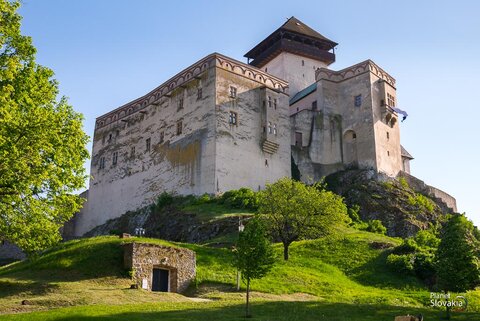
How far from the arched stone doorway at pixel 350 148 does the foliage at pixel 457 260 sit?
118ft

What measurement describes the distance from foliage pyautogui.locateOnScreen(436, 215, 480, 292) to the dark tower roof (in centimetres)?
5133

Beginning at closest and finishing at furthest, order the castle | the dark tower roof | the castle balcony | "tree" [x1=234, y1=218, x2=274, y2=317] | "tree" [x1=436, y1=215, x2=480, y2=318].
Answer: "tree" [x1=436, y1=215, x2=480, y2=318] < "tree" [x1=234, y1=218, x2=274, y2=317] < the castle < the castle balcony < the dark tower roof

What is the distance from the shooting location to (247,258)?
2555cm

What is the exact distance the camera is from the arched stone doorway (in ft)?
205

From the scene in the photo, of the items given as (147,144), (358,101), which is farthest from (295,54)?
(147,144)

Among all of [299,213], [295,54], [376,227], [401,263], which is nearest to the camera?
[401,263]

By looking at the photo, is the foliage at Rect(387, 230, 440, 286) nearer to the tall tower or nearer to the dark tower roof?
the tall tower

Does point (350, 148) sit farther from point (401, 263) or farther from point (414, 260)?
point (401, 263)

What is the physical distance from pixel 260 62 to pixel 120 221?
2986cm

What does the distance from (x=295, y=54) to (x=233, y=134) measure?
23.2 m

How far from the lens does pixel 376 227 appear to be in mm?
52281

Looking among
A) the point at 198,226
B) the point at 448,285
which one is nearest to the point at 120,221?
the point at 198,226

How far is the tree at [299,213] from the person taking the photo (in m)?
40.1

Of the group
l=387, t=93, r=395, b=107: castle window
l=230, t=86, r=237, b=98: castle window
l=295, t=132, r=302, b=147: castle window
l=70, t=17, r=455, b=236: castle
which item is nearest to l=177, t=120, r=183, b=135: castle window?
l=70, t=17, r=455, b=236: castle
